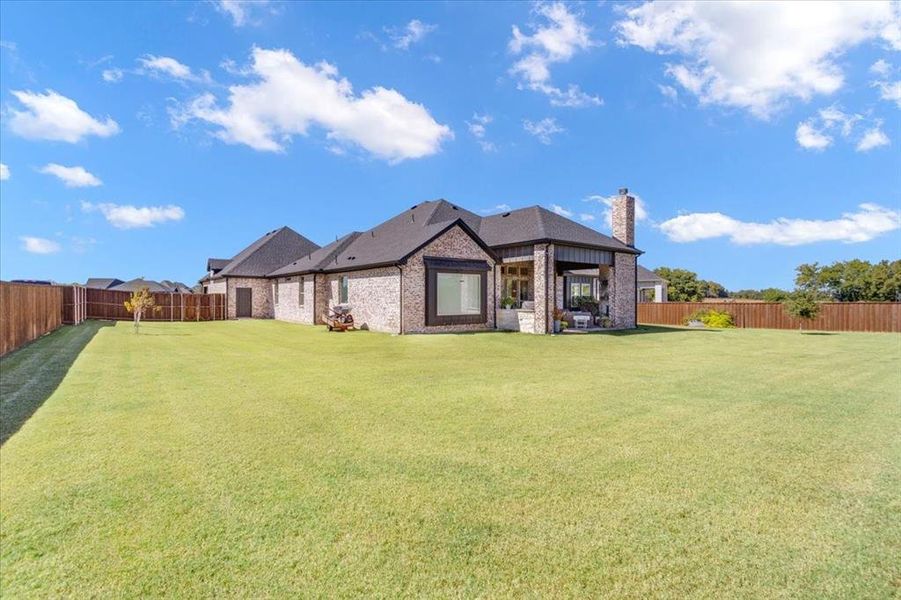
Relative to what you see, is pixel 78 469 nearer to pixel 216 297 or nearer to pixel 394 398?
pixel 394 398

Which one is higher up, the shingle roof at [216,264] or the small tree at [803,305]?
the shingle roof at [216,264]

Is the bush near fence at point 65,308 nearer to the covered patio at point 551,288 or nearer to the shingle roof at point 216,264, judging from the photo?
the shingle roof at point 216,264

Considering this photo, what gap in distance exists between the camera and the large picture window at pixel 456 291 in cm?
1809

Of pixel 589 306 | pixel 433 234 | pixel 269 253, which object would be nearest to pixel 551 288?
pixel 589 306

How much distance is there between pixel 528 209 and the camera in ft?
72.2

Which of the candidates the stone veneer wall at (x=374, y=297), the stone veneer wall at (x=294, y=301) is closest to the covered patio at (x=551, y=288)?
the stone veneer wall at (x=374, y=297)

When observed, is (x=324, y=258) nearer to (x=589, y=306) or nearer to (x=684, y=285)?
(x=589, y=306)

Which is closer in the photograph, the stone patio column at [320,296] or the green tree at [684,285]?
the stone patio column at [320,296]

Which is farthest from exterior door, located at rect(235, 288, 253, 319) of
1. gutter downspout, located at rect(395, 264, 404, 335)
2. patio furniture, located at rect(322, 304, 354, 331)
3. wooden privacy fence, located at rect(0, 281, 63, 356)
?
gutter downspout, located at rect(395, 264, 404, 335)

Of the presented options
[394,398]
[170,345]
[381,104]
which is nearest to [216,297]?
[170,345]

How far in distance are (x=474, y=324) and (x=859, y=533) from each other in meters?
16.2

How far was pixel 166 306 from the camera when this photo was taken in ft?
90.6

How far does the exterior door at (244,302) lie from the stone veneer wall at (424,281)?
57.5 ft

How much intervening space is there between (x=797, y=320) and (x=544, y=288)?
58.6ft
